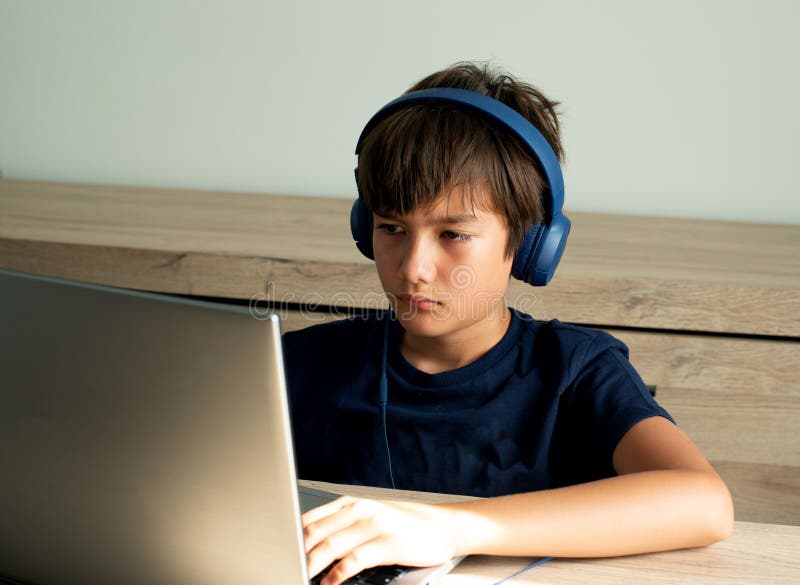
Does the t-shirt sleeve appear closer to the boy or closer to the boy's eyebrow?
the boy

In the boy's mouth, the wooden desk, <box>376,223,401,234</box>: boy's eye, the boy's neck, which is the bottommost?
the wooden desk

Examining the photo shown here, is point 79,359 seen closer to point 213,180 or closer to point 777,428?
point 777,428

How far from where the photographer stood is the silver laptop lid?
0.52m

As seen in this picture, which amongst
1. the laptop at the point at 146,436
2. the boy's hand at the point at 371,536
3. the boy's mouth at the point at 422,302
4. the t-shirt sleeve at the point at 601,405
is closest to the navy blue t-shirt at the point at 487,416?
the t-shirt sleeve at the point at 601,405

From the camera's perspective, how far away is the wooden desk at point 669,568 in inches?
28.5

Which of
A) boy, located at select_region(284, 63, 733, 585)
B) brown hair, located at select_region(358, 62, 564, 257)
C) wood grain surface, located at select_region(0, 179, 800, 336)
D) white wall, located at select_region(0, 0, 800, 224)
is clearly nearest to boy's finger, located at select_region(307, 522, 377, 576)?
boy, located at select_region(284, 63, 733, 585)

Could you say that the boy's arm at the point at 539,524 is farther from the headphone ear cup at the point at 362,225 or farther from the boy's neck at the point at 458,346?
the headphone ear cup at the point at 362,225

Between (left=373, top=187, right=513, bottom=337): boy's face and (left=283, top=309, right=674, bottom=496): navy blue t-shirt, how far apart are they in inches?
3.8

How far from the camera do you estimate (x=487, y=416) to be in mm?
1064

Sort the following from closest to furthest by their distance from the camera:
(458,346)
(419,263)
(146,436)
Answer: (146,436) < (419,263) < (458,346)

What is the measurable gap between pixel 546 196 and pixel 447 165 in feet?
0.43

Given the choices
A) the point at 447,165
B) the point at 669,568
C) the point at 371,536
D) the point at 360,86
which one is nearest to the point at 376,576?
the point at 371,536

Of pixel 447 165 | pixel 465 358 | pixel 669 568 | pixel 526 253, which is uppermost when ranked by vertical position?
pixel 447 165

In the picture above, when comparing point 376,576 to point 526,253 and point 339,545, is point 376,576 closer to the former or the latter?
point 339,545
